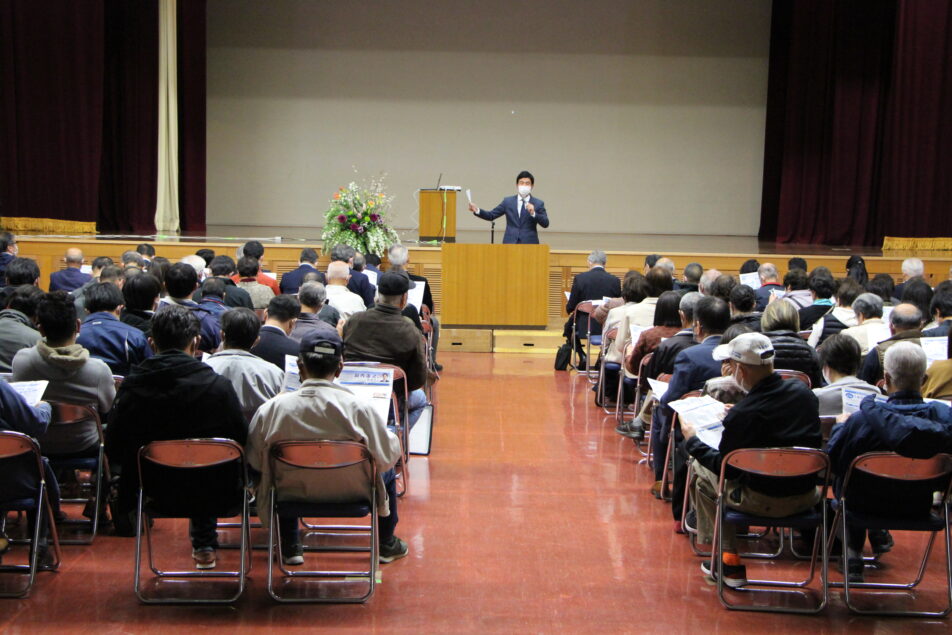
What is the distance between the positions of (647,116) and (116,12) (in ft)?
29.4

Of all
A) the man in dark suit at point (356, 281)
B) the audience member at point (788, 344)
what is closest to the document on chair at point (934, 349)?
the audience member at point (788, 344)

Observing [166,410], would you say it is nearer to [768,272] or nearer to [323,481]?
[323,481]

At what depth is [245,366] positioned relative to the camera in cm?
448

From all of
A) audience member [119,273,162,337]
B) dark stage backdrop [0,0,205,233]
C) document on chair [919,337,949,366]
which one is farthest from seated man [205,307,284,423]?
dark stage backdrop [0,0,205,233]

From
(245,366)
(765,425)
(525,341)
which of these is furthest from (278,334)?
(525,341)

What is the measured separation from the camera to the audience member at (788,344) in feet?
16.8

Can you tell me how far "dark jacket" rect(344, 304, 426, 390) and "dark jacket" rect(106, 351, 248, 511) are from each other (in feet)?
4.86

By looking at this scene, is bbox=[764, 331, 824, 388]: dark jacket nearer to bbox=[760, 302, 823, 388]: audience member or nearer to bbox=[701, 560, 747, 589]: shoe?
bbox=[760, 302, 823, 388]: audience member

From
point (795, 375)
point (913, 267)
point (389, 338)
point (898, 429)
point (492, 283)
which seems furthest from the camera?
point (492, 283)

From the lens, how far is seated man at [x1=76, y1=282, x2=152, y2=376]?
5.02m

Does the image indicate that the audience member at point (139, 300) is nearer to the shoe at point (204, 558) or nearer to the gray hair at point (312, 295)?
the gray hair at point (312, 295)

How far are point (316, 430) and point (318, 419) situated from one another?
4 cm

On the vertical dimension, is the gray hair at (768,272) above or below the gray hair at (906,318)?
above

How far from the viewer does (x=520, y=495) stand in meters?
5.67
